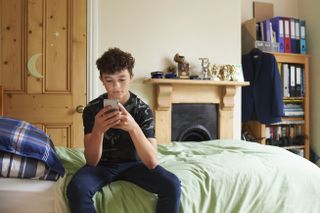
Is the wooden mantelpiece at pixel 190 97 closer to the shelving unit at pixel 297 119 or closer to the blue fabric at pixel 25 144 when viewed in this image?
the shelving unit at pixel 297 119

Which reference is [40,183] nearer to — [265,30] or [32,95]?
[32,95]

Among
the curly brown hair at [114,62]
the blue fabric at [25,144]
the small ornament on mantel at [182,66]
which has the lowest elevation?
the blue fabric at [25,144]

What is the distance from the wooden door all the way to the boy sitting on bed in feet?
4.22

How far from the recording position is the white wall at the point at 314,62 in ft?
11.5

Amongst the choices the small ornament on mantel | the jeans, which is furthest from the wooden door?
the jeans

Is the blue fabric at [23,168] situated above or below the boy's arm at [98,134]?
below

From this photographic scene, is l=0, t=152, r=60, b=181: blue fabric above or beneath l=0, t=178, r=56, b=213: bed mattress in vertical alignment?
above

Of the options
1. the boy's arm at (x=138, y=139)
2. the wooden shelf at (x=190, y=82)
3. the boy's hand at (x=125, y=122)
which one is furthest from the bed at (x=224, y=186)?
the wooden shelf at (x=190, y=82)

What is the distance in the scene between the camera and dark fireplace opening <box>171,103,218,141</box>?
301 centimetres

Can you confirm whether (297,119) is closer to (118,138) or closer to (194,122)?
(194,122)

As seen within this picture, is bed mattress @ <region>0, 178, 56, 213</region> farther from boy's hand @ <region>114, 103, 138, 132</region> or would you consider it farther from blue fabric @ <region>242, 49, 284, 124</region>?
blue fabric @ <region>242, 49, 284, 124</region>

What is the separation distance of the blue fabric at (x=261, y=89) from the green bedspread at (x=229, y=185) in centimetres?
162

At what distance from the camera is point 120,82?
1320 mm

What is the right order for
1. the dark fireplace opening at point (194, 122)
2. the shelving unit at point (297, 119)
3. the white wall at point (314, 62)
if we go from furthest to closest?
the white wall at point (314, 62) → the shelving unit at point (297, 119) → the dark fireplace opening at point (194, 122)
